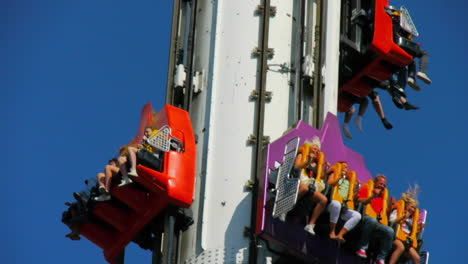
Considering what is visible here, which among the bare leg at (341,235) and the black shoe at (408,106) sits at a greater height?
the black shoe at (408,106)

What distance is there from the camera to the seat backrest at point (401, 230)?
125ft

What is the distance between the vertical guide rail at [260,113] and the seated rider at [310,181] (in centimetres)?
160

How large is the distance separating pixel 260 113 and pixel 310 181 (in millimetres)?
3296

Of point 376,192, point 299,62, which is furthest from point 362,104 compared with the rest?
point 376,192

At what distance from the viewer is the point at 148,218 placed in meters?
38.6

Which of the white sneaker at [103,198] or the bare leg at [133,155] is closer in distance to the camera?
the bare leg at [133,155]

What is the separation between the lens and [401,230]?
38250 mm

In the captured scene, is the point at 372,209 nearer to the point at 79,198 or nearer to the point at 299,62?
the point at 299,62

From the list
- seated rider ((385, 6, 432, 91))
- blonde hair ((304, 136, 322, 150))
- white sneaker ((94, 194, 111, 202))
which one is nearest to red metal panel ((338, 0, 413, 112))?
seated rider ((385, 6, 432, 91))

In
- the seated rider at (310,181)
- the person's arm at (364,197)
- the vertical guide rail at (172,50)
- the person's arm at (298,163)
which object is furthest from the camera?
the vertical guide rail at (172,50)

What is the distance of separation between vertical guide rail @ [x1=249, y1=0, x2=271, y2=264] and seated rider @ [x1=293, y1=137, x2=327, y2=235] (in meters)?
1.60

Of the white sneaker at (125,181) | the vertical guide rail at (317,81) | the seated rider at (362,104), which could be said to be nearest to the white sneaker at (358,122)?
the seated rider at (362,104)

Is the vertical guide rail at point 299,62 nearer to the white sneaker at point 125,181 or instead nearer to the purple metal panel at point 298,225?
the purple metal panel at point 298,225

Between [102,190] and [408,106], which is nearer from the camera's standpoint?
[102,190]
